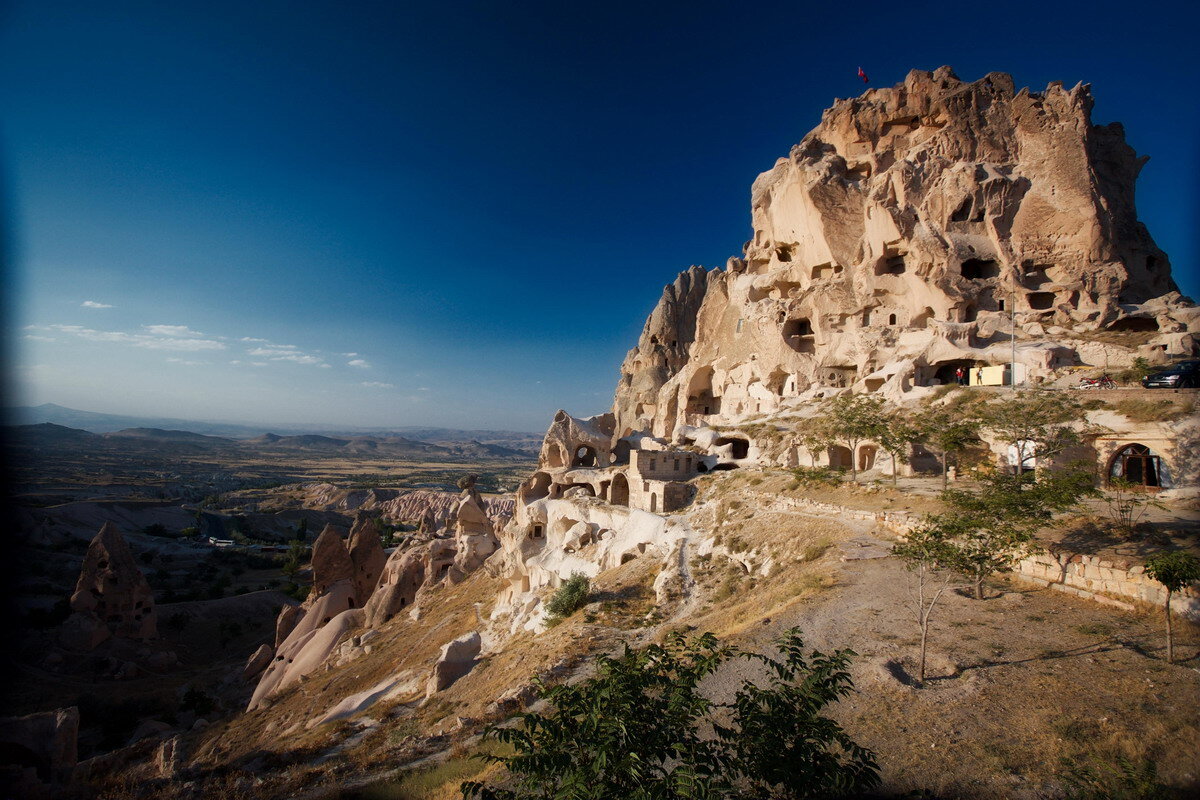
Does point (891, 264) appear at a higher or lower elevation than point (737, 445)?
higher

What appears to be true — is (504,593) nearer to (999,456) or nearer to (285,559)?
(999,456)

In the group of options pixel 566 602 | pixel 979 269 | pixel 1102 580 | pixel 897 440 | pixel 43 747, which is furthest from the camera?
pixel 979 269

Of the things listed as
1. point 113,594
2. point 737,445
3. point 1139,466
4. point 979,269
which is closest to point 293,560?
point 113,594

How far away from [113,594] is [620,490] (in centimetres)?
2929

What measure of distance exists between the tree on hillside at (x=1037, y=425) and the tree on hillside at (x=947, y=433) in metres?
0.96

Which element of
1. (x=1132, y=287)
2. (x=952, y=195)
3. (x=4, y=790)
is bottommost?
(x=4, y=790)

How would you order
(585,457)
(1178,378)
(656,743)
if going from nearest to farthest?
(656,743) < (1178,378) < (585,457)

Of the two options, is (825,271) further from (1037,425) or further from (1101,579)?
(1101,579)

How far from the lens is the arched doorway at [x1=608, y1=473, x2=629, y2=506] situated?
30672 millimetres

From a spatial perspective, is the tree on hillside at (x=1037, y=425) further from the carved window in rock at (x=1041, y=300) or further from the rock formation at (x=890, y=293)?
the carved window in rock at (x=1041, y=300)

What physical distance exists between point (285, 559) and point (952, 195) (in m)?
71.6

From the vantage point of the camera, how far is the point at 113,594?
30.0 meters

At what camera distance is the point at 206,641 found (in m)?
33.0

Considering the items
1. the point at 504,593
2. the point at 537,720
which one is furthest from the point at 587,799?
the point at 504,593
